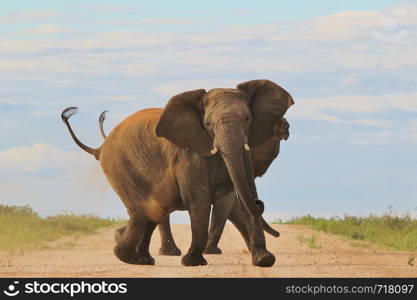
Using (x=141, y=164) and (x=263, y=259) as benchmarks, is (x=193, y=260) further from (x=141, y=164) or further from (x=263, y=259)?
(x=141, y=164)

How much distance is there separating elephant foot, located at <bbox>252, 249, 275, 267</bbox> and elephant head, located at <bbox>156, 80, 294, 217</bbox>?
1.20 m

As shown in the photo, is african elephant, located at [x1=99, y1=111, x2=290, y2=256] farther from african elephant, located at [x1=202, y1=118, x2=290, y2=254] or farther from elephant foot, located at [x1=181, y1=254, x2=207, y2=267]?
elephant foot, located at [x1=181, y1=254, x2=207, y2=267]

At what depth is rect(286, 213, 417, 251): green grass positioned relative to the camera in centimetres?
2209

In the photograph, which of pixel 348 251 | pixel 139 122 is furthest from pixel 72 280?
pixel 348 251

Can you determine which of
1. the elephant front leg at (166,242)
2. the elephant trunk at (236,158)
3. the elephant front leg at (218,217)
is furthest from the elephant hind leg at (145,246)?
the elephant trunk at (236,158)

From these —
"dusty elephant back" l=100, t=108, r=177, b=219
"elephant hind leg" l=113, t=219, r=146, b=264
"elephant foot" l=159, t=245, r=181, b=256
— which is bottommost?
"elephant foot" l=159, t=245, r=181, b=256

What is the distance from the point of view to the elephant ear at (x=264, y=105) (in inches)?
608

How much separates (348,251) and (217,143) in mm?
5926

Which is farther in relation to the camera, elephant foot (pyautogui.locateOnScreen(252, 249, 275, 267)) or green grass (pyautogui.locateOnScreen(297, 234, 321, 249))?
green grass (pyautogui.locateOnScreen(297, 234, 321, 249))

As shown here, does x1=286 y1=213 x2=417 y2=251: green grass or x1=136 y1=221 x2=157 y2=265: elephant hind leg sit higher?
x1=136 y1=221 x2=157 y2=265: elephant hind leg

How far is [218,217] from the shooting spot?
1647 cm

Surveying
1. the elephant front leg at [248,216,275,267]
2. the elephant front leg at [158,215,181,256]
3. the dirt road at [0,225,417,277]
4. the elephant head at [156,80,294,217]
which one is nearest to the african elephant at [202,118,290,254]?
the elephant head at [156,80,294,217]

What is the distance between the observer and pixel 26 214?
29.2 metres

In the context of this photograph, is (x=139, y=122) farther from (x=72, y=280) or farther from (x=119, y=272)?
(x=72, y=280)
